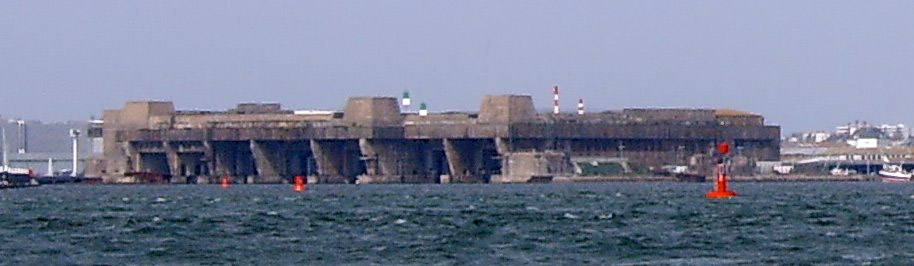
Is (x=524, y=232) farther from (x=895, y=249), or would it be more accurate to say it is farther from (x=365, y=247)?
(x=895, y=249)

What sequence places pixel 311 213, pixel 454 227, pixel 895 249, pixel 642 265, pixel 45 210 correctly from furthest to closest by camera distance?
pixel 45 210 → pixel 311 213 → pixel 454 227 → pixel 895 249 → pixel 642 265

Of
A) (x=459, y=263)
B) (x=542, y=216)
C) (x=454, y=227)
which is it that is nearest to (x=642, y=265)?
(x=459, y=263)

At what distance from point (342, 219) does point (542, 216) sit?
699 cm

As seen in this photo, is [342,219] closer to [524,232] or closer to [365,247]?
[524,232]

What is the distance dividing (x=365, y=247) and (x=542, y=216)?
26.1m

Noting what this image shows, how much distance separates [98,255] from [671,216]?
3005 centimetres

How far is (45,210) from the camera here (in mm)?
110375

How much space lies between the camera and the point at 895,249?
6506cm

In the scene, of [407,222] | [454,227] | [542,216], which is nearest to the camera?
[454,227]

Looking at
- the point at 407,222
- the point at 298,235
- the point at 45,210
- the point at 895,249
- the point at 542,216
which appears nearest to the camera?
the point at 895,249

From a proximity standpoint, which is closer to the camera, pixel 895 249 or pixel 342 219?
pixel 895 249

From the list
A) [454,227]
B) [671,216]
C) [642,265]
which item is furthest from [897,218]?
[642,265]

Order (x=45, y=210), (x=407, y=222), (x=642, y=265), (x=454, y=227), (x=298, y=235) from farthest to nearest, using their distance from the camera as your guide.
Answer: (x=45, y=210) → (x=407, y=222) → (x=454, y=227) → (x=298, y=235) → (x=642, y=265)

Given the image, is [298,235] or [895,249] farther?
[298,235]
